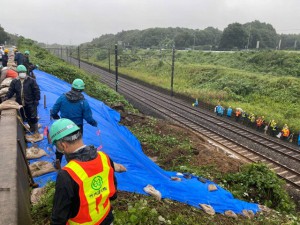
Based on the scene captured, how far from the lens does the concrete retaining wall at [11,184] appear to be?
3.36 metres

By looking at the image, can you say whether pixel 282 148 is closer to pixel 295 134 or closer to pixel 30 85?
pixel 295 134

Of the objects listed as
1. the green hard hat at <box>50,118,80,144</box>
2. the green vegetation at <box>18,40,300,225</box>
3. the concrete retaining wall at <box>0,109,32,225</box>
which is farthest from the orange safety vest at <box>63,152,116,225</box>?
the green vegetation at <box>18,40,300,225</box>

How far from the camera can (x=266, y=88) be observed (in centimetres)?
2723

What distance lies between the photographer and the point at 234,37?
64188mm

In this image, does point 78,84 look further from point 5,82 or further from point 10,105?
point 5,82

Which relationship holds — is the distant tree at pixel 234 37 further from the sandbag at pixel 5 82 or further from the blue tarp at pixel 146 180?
the blue tarp at pixel 146 180

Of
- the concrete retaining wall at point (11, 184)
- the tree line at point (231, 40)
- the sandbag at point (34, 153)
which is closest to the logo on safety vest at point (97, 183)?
the concrete retaining wall at point (11, 184)

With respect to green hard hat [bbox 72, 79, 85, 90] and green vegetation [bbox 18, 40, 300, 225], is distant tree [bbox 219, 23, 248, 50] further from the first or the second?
green hard hat [bbox 72, 79, 85, 90]

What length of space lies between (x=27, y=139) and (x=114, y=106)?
9.91 m

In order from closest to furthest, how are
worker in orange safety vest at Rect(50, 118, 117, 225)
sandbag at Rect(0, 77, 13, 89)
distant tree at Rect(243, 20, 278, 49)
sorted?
worker in orange safety vest at Rect(50, 118, 117, 225) < sandbag at Rect(0, 77, 13, 89) < distant tree at Rect(243, 20, 278, 49)

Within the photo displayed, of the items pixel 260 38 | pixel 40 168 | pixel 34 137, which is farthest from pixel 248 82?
pixel 260 38

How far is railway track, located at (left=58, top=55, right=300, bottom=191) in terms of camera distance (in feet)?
43.7

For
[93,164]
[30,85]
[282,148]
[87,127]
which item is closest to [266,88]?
[282,148]

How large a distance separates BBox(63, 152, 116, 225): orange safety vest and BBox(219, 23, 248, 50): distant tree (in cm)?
6681
